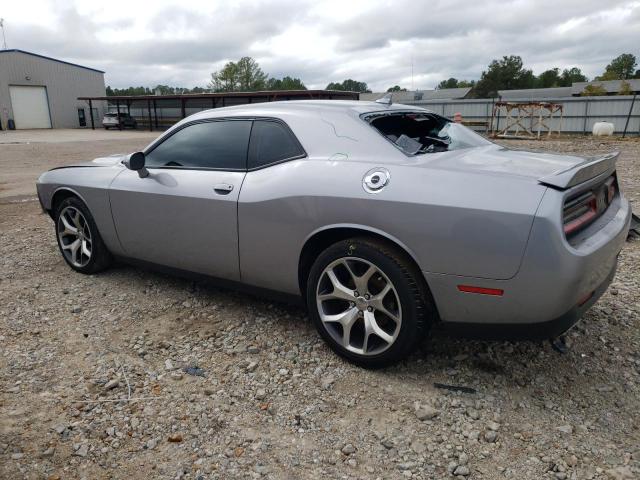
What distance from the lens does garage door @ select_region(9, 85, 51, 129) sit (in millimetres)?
41594

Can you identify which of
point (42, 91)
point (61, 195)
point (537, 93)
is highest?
point (42, 91)

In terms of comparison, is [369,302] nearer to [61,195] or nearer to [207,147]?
[207,147]

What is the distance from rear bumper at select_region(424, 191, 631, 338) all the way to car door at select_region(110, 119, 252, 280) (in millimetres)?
1463

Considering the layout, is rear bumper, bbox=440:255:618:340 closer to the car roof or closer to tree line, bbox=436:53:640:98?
the car roof

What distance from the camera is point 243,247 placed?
327 centimetres

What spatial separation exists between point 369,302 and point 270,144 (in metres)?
1.22

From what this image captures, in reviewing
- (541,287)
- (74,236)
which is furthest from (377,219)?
(74,236)

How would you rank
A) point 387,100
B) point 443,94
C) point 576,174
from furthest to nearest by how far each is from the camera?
point 443,94, point 387,100, point 576,174

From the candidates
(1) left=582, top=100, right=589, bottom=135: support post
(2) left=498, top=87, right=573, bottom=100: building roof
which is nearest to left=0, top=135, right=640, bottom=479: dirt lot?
(1) left=582, top=100, right=589, bottom=135: support post

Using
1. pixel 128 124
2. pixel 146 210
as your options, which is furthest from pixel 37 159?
pixel 128 124

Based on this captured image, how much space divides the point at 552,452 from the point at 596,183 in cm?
144

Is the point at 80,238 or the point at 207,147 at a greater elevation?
the point at 207,147

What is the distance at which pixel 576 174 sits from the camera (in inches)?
94.3

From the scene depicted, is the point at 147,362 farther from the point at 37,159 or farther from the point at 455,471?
the point at 37,159
